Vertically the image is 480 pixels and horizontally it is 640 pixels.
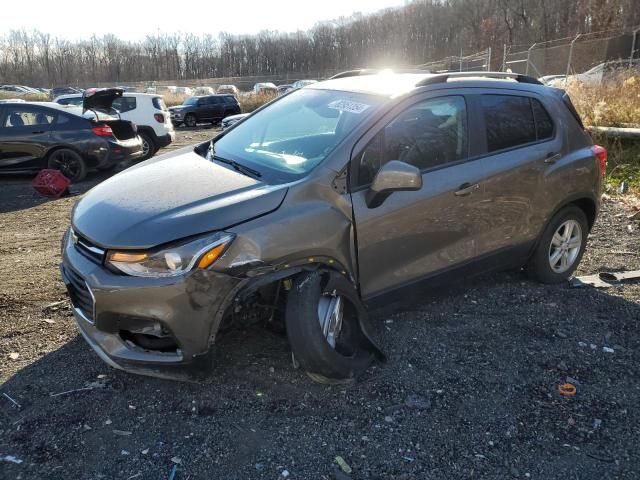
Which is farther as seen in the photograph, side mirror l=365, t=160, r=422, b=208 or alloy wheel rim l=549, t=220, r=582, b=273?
alloy wheel rim l=549, t=220, r=582, b=273

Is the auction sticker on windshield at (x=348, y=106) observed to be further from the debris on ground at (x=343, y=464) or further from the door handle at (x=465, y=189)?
the debris on ground at (x=343, y=464)

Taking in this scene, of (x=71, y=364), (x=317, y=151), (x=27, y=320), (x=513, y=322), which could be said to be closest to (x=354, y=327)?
(x=317, y=151)

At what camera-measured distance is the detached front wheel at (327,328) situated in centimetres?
284

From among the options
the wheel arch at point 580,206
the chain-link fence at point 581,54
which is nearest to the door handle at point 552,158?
the wheel arch at point 580,206

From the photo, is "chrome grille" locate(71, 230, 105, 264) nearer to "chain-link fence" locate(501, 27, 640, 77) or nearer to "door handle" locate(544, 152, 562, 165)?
"door handle" locate(544, 152, 562, 165)

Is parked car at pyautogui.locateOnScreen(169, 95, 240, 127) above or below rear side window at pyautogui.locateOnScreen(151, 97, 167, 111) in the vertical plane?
below

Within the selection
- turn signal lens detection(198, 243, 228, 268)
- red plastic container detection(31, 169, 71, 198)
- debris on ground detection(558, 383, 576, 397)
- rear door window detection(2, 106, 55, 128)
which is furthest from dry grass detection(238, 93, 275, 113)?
debris on ground detection(558, 383, 576, 397)

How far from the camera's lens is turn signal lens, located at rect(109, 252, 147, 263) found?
2.66 meters

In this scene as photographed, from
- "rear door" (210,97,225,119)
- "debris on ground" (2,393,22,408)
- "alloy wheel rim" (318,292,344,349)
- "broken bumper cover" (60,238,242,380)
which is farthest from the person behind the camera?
"rear door" (210,97,225,119)

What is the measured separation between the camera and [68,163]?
31.8ft

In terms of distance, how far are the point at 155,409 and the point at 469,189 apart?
2500 mm

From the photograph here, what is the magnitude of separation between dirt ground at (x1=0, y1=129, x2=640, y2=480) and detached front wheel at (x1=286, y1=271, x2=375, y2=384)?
159mm

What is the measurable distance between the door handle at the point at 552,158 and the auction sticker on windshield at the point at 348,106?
1701 millimetres

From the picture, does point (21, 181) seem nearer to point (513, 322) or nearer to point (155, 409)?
point (155, 409)
